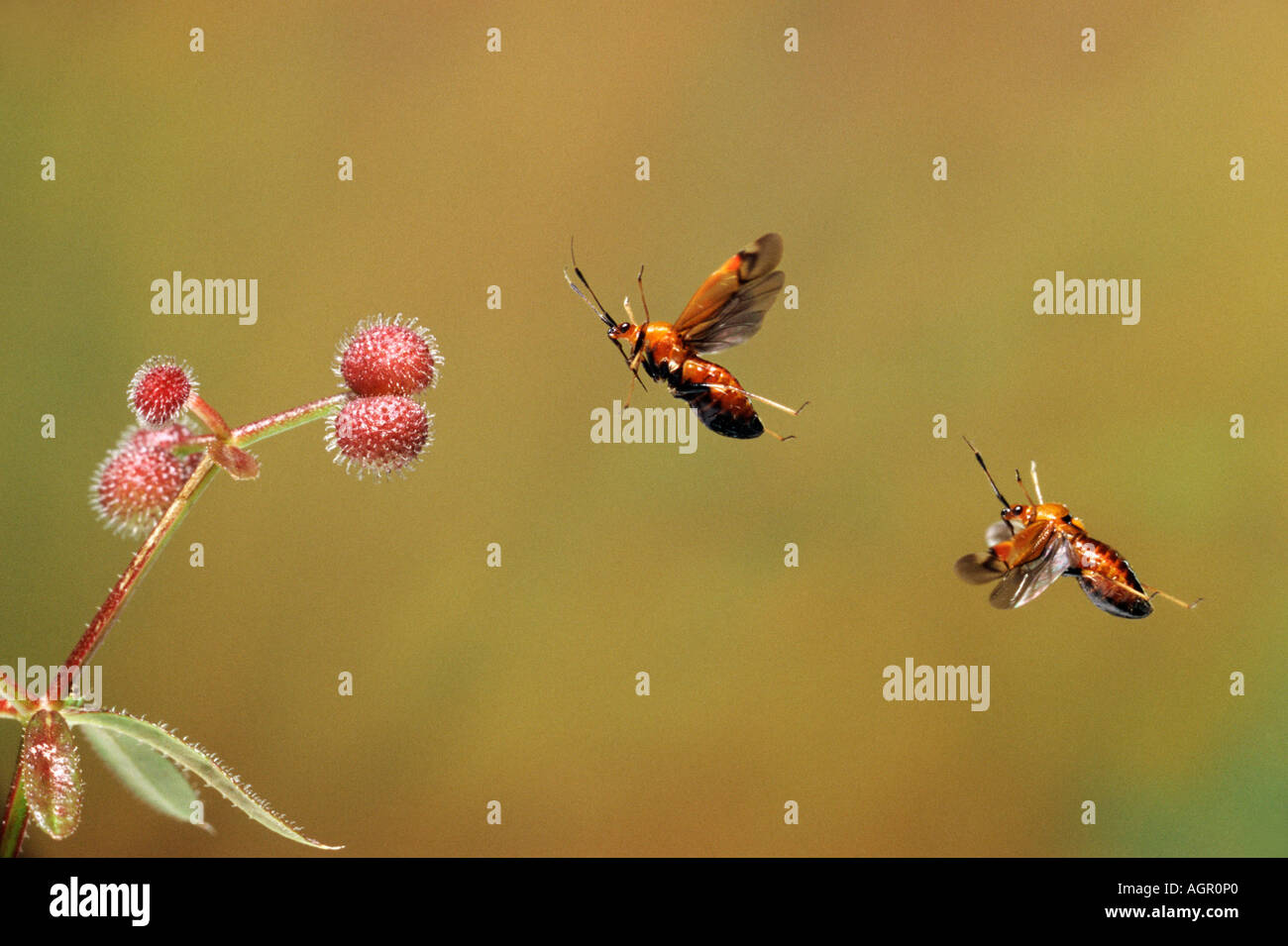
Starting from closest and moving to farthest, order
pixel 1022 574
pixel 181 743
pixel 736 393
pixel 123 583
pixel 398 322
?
pixel 123 583
pixel 181 743
pixel 398 322
pixel 1022 574
pixel 736 393

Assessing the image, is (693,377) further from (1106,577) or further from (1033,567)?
(1106,577)

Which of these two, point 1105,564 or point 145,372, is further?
point 1105,564

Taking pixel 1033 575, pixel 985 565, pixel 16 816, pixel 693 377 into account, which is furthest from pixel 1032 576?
pixel 16 816

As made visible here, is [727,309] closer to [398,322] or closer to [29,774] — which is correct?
[398,322]

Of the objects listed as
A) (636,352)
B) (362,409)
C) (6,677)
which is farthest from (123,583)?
(636,352)

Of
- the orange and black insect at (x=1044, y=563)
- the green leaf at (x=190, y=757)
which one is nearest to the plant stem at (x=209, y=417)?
the green leaf at (x=190, y=757)

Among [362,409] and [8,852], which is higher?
[362,409]
